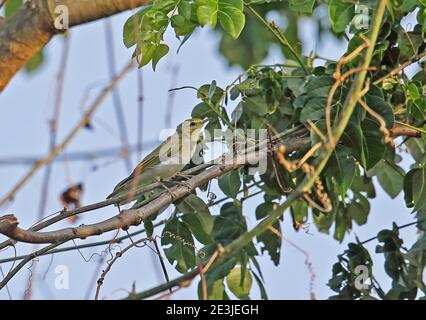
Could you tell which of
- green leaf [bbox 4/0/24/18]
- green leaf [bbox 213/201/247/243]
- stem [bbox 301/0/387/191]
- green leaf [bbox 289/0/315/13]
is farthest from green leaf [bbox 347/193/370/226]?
green leaf [bbox 4/0/24/18]

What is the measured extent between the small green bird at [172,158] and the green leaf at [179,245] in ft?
0.70

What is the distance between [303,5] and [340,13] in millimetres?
142

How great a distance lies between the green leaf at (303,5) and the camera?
302 centimetres

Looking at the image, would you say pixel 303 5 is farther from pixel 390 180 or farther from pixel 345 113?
pixel 345 113

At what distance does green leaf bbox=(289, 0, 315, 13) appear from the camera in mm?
3016

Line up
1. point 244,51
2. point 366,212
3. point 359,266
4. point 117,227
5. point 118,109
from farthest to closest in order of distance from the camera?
point 244,51 < point 366,212 < point 359,266 < point 117,227 < point 118,109

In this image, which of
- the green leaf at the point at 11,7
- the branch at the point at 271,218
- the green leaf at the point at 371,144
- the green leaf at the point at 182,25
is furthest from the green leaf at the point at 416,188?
the green leaf at the point at 11,7

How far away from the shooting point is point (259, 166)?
9.79 ft

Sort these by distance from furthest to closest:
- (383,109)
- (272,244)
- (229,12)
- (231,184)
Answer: (272,244)
(231,184)
(229,12)
(383,109)

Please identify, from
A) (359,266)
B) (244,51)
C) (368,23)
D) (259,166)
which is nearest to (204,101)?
(259,166)

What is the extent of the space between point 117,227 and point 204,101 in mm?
893

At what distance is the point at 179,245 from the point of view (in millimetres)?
3008

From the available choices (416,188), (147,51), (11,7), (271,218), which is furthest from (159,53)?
(11,7)
